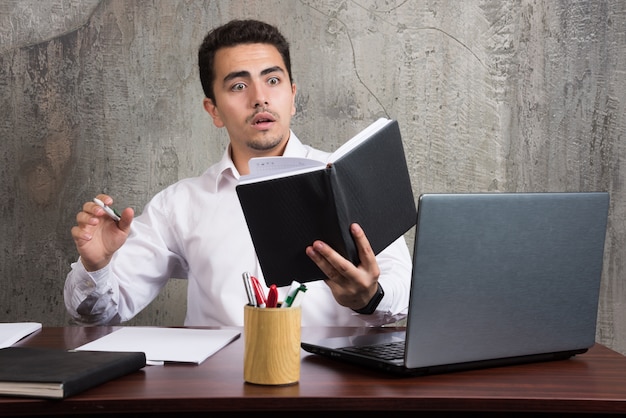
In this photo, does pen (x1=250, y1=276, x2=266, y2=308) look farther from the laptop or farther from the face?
the face

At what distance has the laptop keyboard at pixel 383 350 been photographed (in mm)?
1191

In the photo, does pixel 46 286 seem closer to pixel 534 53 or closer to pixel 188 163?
pixel 188 163

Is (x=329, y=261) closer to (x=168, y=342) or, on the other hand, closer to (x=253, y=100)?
(x=168, y=342)


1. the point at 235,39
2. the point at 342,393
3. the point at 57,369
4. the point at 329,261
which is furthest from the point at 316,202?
the point at 235,39

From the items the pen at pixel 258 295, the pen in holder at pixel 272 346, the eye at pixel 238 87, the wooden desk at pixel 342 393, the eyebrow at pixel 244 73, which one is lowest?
the wooden desk at pixel 342 393

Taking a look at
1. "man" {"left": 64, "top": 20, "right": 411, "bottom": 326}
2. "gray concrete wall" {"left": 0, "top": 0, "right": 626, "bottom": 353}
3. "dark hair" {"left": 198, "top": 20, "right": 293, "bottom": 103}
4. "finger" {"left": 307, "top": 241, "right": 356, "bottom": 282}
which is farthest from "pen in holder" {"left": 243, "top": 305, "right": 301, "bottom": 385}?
"gray concrete wall" {"left": 0, "top": 0, "right": 626, "bottom": 353}

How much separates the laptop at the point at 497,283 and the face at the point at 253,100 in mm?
1001

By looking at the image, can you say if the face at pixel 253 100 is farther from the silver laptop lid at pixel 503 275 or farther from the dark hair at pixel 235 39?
the silver laptop lid at pixel 503 275

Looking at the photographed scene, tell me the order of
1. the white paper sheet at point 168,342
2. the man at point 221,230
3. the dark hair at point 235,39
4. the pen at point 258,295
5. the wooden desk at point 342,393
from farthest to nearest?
1. the dark hair at point 235,39
2. the man at point 221,230
3. the white paper sheet at point 168,342
4. the pen at point 258,295
5. the wooden desk at point 342,393

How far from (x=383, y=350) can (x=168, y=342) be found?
0.40 meters

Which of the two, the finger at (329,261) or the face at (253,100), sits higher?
the face at (253,100)

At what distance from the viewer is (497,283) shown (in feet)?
3.79

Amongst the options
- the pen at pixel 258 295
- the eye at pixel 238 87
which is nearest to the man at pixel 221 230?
the eye at pixel 238 87

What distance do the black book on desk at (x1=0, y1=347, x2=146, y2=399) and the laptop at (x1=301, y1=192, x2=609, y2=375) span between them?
329 mm
